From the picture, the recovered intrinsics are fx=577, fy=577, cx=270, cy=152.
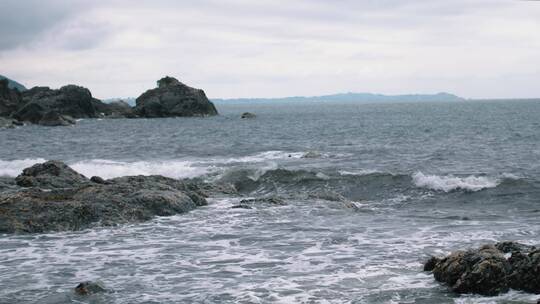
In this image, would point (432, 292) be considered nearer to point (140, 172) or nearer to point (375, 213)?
point (375, 213)

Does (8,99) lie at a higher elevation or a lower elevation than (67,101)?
higher

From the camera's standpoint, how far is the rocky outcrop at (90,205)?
18.3 meters

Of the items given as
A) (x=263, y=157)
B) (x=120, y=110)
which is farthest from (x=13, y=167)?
(x=120, y=110)

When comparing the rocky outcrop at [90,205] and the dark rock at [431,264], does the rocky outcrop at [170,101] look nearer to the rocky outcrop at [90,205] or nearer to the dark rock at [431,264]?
the rocky outcrop at [90,205]

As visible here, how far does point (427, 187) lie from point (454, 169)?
6.77 m

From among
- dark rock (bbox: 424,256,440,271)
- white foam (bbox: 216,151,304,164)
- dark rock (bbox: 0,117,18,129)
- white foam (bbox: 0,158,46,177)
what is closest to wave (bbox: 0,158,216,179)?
white foam (bbox: 0,158,46,177)

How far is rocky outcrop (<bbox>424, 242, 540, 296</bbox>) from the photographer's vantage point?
1169 centimetres

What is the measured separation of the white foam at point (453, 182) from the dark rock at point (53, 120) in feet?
230

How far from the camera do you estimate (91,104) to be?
11544cm

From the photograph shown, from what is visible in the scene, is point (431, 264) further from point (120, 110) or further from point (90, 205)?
point (120, 110)

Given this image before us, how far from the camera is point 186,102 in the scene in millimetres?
123375

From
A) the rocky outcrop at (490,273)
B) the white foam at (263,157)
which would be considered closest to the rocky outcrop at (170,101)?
the white foam at (263,157)

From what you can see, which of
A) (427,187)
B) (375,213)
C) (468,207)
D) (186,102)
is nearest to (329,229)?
(375,213)

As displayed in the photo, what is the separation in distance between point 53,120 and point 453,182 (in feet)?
243
